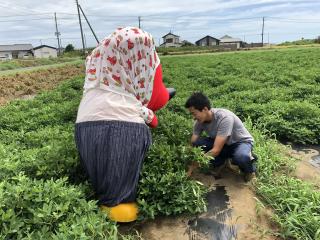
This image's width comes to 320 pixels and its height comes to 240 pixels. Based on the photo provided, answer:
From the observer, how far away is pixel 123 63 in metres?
3.60

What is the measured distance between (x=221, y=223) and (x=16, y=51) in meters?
83.0

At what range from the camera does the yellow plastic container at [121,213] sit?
3.48 m

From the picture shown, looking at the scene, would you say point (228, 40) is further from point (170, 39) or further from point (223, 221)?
point (223, 221)

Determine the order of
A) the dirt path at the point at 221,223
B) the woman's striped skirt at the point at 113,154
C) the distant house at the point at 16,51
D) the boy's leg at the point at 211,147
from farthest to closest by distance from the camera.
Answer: the distant house at the point at 16,51 < the boy's leg at the point at 211,147 < the woman's striped skirt at the point at 113,154 < the dirt path at the point at 221,223

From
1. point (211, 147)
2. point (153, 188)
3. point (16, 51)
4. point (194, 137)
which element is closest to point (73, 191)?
point (153, 188)

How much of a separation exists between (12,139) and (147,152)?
11.3ft

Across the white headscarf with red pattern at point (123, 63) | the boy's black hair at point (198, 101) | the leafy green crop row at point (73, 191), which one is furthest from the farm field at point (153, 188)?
the white headscarf with red pattern at point (123, 63)

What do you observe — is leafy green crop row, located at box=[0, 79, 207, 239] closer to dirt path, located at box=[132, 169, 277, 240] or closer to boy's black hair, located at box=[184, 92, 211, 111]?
dirt path, located at box=[132, 169, 277, 240]

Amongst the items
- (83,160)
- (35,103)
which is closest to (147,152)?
(83,160)

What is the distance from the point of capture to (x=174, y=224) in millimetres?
3564

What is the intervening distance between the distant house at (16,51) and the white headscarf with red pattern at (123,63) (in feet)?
261

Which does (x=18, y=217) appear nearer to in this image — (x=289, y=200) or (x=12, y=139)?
(x=289, y=200)

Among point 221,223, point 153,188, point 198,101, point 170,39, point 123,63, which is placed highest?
point 170,39

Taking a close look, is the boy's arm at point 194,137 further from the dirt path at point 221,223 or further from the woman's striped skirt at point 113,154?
the woman's striped skirt at point 113,154
